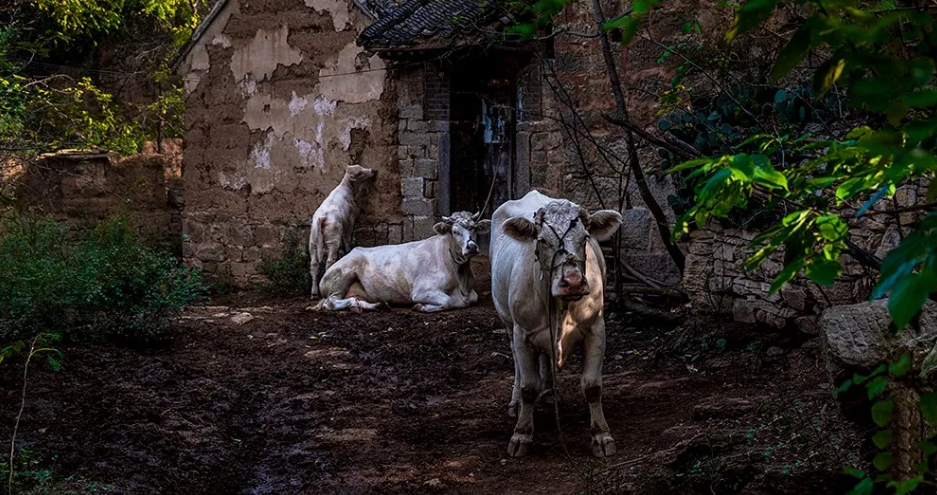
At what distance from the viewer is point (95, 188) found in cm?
1614

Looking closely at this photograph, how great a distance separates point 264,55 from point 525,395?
9.73m

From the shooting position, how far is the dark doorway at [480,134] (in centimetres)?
1362

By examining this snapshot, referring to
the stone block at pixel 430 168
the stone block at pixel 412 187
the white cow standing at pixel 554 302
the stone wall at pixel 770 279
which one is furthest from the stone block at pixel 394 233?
the white cow standing at pixel 554 302

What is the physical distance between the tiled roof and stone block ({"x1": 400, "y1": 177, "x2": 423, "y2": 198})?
5.82 ft

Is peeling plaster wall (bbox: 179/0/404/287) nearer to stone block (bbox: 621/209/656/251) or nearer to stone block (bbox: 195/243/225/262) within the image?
stone block (bbox: 195/243/225/262)

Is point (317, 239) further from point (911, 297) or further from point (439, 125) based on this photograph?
point (911, 297)

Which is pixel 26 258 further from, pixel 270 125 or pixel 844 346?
pixel 844 346

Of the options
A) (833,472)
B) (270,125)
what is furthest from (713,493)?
(270,125)

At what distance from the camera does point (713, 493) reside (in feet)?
15.4

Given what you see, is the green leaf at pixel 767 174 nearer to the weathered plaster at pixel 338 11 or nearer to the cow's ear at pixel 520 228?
the cow's ear at pixel 520 228

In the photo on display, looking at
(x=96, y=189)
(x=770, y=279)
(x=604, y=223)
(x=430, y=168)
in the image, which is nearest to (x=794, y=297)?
(x=770, y=279)

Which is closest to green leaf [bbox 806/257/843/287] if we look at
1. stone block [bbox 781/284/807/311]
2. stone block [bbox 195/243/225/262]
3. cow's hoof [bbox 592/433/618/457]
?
cow's hoof [bbox 592/433/618/457]

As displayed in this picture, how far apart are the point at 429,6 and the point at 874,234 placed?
824 centimetres

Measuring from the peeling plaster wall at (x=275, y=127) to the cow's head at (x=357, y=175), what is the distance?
20 centimetres
